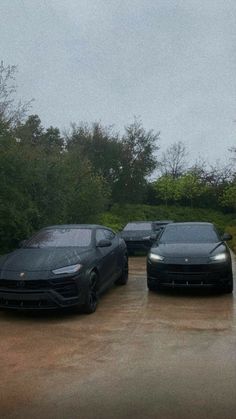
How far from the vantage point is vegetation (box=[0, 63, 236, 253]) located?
10.7 metres

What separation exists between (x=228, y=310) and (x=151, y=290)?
2094 mm

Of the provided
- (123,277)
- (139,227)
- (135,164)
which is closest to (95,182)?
(139,227)

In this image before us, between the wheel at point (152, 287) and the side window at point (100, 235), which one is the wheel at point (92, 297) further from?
the wheel at point (152, 287)

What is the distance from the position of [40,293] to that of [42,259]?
0.71 meters

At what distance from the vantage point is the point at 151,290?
9039mm

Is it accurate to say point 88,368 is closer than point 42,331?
Yes

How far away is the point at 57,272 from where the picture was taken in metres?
6.68

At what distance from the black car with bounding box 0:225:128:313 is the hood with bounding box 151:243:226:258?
3.99 ft

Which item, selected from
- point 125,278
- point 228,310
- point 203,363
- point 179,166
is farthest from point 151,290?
point 179,166

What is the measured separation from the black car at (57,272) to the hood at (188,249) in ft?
3.99

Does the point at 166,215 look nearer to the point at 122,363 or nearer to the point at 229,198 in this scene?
the point at 229,198

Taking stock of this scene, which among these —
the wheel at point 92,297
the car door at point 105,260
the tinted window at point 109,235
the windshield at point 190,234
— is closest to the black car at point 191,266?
the windshield at point 190,234

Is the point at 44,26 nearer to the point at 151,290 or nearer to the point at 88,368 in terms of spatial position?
the point at 151,290

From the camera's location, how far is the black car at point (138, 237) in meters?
15.9
